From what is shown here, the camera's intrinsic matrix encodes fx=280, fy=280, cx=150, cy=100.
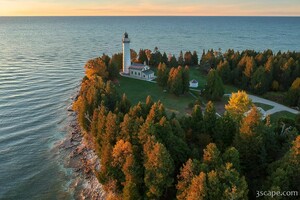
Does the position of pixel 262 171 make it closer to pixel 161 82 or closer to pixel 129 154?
pixel 129 154

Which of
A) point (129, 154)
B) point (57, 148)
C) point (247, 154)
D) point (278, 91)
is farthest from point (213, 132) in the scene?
point (278, 91)

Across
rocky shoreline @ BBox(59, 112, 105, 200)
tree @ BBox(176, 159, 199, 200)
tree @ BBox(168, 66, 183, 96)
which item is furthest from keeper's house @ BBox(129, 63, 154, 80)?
tree @ BBox(176, 159, 199, 200)

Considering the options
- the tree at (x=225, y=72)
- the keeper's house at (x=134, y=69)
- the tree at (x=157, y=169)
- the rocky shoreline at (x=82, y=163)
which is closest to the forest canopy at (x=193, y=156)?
the tree at (x=157, y=169)

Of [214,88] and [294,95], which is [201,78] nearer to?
[214,88]

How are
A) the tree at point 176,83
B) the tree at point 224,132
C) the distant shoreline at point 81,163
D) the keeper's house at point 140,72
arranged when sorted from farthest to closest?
the keeper's house at point 140,72 < the tree at point 176,83 < the distant shoreline at point 81,163 < the tree at point 224,132

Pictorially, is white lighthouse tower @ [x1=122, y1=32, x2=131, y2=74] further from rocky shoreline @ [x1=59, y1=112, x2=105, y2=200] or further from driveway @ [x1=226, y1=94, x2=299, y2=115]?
driveway @ [x1=226, y1=94, x2=299, y2=115]

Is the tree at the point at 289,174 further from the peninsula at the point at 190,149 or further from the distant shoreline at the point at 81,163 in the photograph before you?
the distant shoreline at the point at 81,163
